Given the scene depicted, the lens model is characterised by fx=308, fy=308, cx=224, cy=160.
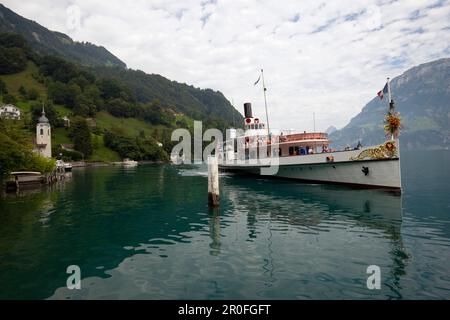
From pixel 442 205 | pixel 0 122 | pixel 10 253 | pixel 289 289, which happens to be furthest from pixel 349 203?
pixel 0 122

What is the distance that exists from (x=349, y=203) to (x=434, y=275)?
51.3 ft

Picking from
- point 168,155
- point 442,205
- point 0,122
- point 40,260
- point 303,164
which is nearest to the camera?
point 40,260

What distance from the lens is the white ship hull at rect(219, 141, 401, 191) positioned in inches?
1265

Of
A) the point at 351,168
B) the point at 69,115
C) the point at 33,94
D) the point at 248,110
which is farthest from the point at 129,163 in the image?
the point at 351,168

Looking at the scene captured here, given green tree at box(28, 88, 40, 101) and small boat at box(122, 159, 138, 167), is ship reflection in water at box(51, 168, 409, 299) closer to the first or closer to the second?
small boat at box(122, 159, 138, 167)

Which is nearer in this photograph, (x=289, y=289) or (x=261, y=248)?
(x=289, y=289)

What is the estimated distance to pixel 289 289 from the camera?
10.3m

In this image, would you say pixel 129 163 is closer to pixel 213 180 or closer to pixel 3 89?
pixel 3 89

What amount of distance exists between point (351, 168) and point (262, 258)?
26.2 metres

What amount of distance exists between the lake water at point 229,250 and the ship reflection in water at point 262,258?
0.05 meters

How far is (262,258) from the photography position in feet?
43.5

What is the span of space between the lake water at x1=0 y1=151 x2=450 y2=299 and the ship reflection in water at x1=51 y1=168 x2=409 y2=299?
5 centimetres
